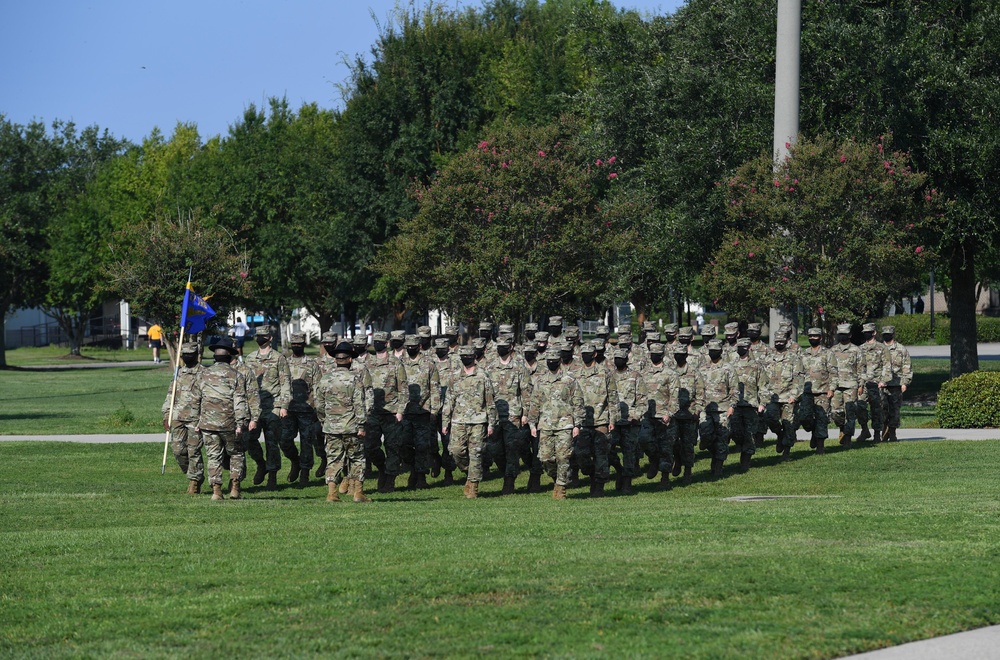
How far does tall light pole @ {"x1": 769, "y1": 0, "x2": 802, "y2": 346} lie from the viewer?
27078mm

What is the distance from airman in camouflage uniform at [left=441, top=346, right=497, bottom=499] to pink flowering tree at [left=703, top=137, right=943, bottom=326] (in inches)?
364

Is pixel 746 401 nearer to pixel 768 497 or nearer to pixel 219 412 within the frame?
pixel 768 497

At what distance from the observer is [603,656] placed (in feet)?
27.2

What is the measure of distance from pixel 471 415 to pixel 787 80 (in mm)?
12441

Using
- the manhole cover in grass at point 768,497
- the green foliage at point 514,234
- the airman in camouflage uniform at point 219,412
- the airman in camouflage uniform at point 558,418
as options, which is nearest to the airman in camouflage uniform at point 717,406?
the manhole cover in grass at point 768,497

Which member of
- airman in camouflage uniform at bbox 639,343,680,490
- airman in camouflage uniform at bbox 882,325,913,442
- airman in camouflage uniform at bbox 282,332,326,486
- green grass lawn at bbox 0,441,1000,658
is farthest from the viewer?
airman in camouflage uniform at bbox 882,325,913,442

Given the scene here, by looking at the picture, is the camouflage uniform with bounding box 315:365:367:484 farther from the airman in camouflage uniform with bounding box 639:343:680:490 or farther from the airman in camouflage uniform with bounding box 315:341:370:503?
the airman in camouflage uniform with bounding box 639:343:680:490

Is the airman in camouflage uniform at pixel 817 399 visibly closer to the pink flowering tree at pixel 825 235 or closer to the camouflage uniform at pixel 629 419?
the pink flowering tree at pixel 825 235

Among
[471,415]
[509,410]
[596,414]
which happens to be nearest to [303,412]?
[471,415]

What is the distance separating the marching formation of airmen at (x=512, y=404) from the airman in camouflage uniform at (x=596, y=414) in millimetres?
19

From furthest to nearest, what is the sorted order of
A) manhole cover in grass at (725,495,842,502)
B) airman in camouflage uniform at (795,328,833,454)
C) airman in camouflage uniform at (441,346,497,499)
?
airman in camouflage uniform at (795,328,833,454) < airman in camouflage uniform at (441,346,497,499) < manhole cover in grass at (725,495,842,502)

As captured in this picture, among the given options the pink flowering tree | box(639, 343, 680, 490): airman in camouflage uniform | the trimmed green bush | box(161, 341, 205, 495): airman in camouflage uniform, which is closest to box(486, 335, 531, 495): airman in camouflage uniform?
box(639, 343, 680, 490): airman in camouflage uniform

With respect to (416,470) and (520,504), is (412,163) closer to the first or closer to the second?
(416,470)

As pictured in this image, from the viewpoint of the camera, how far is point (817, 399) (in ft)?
73.8
